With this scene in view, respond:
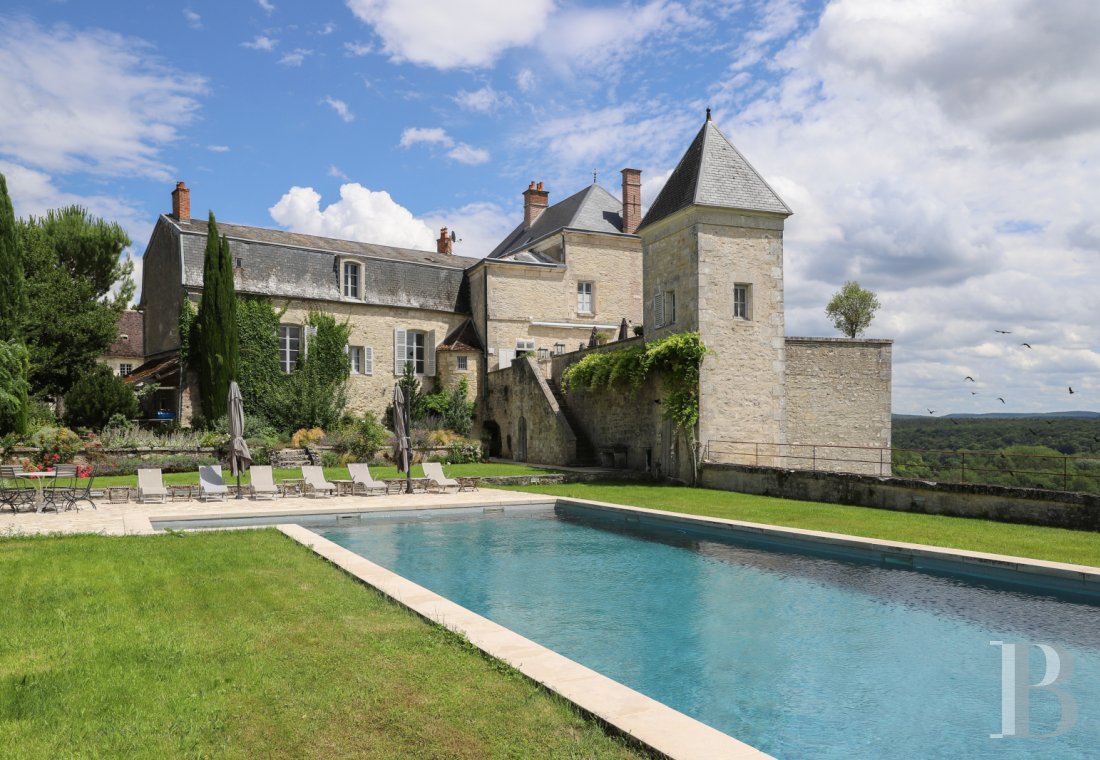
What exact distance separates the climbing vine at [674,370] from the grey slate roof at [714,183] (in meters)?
3.19

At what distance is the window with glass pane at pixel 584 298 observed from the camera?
29.9 metres

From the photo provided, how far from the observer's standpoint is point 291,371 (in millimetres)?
26562

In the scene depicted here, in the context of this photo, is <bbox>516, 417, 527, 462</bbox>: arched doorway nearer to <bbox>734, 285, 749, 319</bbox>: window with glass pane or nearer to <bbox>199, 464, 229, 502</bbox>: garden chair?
<bbox>734, 285, 749, 319</bbox>: window with glass pane

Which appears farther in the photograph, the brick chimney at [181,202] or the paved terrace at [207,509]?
the brick chimney at [181,202]

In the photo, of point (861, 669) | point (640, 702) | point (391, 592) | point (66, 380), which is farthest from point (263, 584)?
point (66, 380)

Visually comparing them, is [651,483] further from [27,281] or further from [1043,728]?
[27,281]

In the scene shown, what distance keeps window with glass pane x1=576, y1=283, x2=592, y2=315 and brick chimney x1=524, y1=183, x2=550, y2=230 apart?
5.42m

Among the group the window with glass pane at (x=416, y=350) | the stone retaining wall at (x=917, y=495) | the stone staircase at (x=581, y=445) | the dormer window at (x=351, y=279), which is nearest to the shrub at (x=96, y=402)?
the dormer window at (x=351, y=279)

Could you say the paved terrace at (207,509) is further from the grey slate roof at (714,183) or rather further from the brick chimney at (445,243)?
the brick chimney at (445,243)

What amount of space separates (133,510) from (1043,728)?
13.2 metres

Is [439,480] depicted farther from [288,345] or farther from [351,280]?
[351,280]

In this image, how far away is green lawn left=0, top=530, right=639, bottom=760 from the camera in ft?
11.8

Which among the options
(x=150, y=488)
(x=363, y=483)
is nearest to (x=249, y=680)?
(x=150, y=488)

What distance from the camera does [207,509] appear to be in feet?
43.9
